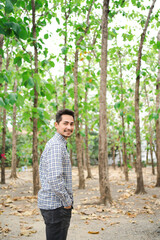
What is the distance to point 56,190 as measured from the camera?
218cm

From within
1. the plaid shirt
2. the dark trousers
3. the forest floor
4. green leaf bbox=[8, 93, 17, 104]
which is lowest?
the forest floor

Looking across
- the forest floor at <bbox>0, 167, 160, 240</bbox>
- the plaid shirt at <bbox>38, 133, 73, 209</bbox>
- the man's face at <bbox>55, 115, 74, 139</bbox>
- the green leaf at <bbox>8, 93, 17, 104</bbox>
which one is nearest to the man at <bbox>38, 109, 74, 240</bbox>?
the plaid shirt at <bbox>38, 133, 73, 209</bbox>

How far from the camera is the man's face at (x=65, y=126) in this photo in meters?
2.59

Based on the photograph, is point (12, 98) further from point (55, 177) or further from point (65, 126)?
point (55, 177)

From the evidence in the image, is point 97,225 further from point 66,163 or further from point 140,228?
point 66,163

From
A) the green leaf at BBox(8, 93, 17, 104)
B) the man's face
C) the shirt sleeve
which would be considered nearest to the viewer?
the shirt sleeve

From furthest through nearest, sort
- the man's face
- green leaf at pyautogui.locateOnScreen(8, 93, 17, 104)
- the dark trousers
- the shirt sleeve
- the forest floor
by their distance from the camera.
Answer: the forest floor → green leaf at pyautogui.locateOnScreen(8, 93, 17, 104) → the man's face → the dark trousers → the shirt sleeve

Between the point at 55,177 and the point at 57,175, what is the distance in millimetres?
26

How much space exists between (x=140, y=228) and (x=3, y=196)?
5888 millimetres

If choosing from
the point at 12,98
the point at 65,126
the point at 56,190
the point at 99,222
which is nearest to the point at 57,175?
the point at 56,190

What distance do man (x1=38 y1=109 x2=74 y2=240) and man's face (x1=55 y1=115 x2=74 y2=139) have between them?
0.14 metres

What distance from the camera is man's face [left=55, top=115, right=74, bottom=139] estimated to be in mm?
2586

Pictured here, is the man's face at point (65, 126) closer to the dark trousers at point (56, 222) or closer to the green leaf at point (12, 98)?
the dark trousers at point (56, 222)

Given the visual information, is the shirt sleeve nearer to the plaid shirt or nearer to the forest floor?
the plaid shirt
